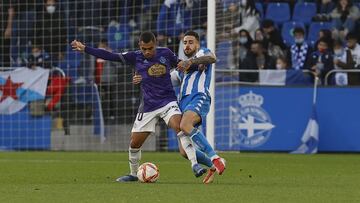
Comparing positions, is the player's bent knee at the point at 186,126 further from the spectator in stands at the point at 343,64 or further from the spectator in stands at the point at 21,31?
the spectator in stands at the point at 21,31

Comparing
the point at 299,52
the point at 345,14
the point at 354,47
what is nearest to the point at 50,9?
the point at 299,52

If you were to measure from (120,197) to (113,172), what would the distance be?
4.99 m

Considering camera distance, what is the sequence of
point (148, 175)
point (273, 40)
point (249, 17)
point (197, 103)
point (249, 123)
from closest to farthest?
point (148, 175)
point (197, 103)
point (249, 123)
point (273, 40)
point (249, 17)

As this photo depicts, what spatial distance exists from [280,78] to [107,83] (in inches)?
149

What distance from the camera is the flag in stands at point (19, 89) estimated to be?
22.1 meters

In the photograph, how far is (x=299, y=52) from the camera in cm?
2384

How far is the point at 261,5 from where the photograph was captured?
1002 inches

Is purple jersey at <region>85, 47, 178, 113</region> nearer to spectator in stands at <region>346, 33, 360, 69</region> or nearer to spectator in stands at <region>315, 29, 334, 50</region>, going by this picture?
spectator in stands at <region>346, 33, 360, 69</region>

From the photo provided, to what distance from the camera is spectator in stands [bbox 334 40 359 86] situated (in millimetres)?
22016

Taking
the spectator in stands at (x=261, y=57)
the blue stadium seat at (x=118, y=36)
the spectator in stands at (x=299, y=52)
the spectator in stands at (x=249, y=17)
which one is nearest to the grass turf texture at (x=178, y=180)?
the blue stadium seat at (x=118, y=36)

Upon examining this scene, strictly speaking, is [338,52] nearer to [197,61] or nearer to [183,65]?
[197,61]

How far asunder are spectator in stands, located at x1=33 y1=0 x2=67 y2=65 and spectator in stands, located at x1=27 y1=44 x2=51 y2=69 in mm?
97

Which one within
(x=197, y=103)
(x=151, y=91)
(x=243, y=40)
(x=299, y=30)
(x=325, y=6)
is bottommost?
(x=197, y=103)

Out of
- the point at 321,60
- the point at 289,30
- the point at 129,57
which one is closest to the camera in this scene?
the point at 129,57
